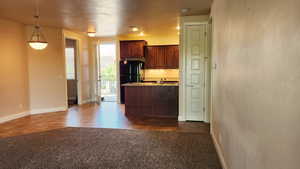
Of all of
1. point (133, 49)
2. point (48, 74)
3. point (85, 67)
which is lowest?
point (48, 74)

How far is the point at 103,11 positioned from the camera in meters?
4.54

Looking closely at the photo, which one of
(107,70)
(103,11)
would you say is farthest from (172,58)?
(103,11)

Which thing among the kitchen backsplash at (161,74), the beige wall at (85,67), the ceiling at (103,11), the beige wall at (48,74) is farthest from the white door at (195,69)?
the beige wall at (85,67)

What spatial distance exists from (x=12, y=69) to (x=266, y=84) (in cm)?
626

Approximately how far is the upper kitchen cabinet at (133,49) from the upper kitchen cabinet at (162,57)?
426mm

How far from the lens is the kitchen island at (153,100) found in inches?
219

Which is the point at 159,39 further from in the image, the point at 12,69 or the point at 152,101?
the point at 12,69

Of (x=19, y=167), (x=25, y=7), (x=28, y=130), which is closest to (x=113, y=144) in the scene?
(x=19, y=167)

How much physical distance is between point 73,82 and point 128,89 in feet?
13.9

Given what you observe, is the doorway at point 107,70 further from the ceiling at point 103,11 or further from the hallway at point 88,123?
the hallway at point 88,123

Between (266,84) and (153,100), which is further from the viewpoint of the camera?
(153,100)

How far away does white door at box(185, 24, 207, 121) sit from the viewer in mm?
4918

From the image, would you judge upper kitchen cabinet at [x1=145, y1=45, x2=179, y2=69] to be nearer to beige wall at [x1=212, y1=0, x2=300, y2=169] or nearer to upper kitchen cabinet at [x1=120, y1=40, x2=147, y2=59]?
upper kitchen cabinet at [x1=120, y1=40, x2=147, y2=59]

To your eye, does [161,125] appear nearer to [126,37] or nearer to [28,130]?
[28,130]
